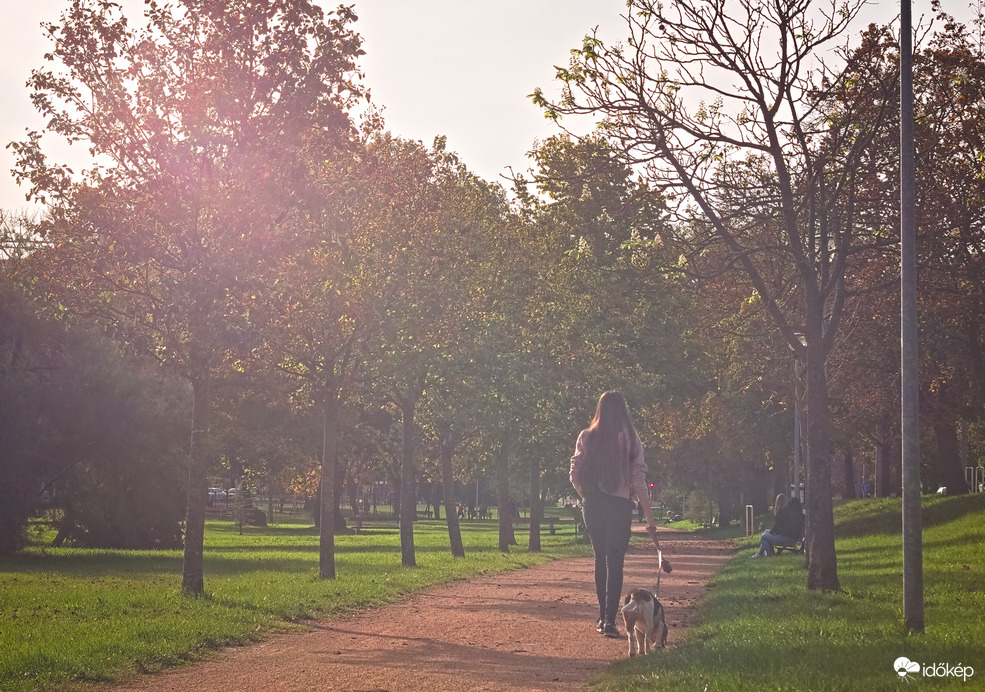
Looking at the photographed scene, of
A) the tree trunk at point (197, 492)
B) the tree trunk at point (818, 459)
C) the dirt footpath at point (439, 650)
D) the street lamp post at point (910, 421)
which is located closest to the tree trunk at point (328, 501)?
the dirt footpath at point (439, 650)

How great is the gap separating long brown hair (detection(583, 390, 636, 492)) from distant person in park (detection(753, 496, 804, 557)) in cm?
1901

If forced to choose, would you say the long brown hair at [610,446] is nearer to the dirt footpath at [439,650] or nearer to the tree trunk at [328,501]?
the dirt footpath at [439,650]

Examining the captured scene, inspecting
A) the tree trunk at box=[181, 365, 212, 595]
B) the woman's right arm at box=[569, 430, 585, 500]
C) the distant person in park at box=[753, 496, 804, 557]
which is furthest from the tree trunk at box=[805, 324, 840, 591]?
the distant person in park at box=[753, 496, 804, 557]

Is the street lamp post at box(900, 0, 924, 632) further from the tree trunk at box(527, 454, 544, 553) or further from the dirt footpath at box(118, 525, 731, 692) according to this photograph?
the tree trunk at box(527, 454, 544, 553)

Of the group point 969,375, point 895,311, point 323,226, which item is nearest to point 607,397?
point 323,226

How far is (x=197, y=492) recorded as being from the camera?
17.3 meters

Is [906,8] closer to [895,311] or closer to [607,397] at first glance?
[607,397]

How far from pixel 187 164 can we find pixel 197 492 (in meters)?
4.58

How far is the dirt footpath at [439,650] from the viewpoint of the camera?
31.8 feet

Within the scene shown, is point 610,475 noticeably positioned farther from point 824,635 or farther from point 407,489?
point 407,489

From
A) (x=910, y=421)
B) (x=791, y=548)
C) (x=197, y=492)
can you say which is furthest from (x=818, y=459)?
(x=791, y=548)

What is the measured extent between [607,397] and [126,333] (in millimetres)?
8583

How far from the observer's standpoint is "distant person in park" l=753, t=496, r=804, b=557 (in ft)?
96.4

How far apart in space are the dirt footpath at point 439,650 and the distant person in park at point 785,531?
1042 centimetres
